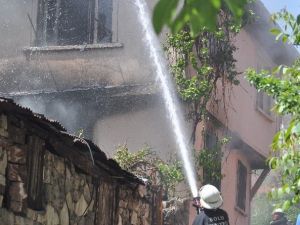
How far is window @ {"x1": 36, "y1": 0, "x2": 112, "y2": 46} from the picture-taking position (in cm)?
1188

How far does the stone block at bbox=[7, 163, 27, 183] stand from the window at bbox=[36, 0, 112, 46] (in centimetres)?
633

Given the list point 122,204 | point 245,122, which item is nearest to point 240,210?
point 245,122

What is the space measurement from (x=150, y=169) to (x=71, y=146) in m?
3.48

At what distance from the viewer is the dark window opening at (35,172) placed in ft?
19.1

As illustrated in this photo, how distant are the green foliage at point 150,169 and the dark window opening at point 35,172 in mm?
3765

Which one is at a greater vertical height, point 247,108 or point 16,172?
point 247,108

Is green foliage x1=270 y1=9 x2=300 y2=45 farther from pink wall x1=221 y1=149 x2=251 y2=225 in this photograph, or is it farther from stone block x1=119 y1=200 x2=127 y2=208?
pink wall x1=221 y1=149 x2=251 y2=225

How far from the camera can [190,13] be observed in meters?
1.52

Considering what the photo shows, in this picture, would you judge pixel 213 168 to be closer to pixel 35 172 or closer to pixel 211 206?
pixel 211 206

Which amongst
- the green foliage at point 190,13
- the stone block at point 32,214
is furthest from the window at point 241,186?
the green foliage at point 190,13

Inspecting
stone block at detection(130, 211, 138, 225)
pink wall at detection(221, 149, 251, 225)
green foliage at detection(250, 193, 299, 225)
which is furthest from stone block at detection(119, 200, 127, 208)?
green foliage at detection(250, 193, 299, 225)

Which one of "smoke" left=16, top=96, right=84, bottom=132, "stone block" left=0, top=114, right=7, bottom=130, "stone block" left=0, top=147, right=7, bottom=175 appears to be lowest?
"stone block" left=0, top=147, right=7, bottom=175

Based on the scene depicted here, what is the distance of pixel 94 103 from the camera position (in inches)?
455

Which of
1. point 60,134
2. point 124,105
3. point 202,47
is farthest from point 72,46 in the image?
point 60,134
